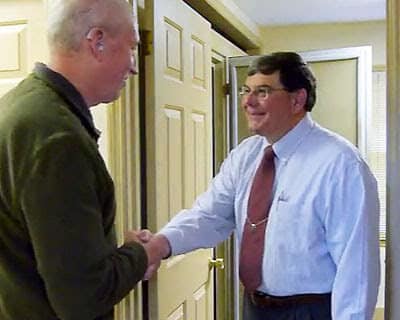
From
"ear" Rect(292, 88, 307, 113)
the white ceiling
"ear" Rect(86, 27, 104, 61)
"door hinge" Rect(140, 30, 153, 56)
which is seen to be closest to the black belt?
"ear" Rect(292, 88, 307, 113)

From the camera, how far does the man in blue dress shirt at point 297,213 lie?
5.70ft

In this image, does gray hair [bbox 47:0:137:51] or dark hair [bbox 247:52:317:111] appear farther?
dark hair [bbox 247:52:317:111]

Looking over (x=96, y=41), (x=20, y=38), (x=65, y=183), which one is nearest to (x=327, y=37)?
(x=20, y=38)

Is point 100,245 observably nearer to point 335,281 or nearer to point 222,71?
point 335,281

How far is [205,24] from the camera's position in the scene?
276 cm

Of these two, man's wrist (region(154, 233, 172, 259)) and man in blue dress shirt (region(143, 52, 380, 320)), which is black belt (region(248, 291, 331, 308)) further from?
man's wrist (region(154, 233, 172, 259))

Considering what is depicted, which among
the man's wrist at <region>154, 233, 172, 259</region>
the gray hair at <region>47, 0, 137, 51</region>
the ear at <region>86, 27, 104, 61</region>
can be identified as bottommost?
the man's wrist at <region>154, 233, 172, 259</region>

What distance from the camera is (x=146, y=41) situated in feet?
6.97

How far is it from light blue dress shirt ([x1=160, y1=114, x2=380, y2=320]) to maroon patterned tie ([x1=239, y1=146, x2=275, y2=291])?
27mm

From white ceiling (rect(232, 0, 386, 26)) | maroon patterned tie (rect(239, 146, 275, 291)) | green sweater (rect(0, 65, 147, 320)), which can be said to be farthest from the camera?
white ceiling (rect(232, 0, 386, 26))

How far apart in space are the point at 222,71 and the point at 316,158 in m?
2.08

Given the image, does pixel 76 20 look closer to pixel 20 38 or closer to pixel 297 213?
pixel 20 38

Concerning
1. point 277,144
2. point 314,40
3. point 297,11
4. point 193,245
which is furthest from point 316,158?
point 314,40

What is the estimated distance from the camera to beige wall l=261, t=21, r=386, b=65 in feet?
14.9
